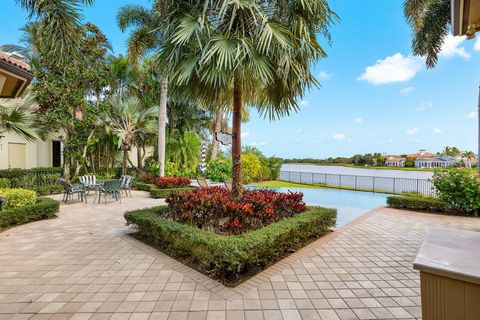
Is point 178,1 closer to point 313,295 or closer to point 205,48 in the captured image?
point 205,48

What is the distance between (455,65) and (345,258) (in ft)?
34.7

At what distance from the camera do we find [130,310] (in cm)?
258

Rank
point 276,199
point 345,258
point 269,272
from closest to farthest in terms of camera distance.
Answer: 1. point 269,272
2. point 345,258
3. point 276,199

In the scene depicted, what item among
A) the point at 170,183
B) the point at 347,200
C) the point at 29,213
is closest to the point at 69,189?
the point at 29,213

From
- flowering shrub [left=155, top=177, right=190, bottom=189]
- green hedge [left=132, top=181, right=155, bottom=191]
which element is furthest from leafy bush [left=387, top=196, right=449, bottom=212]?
green hedge [left=132, top=181, right=155, bottom=191]

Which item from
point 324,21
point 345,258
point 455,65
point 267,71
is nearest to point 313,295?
point 345,258

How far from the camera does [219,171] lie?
15.7m

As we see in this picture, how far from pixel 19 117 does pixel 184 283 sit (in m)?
10.0

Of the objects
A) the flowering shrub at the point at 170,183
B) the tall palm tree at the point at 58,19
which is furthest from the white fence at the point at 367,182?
the tall palm tree at the point at 58,19

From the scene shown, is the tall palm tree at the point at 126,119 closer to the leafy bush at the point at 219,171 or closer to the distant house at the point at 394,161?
the leafy bush at the point at 219,171

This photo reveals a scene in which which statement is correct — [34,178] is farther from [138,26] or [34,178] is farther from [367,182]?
[367,182]

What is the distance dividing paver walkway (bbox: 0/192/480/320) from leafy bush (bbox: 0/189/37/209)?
137cm

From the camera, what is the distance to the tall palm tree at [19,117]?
28.6ft

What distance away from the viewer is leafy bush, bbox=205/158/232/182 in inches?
613
